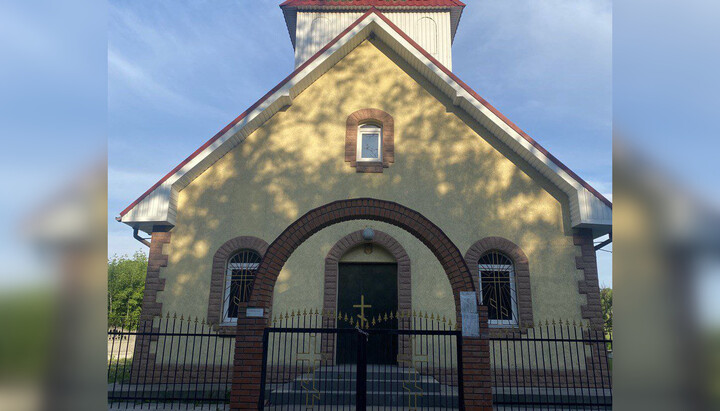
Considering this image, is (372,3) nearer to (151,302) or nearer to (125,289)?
(151,302)

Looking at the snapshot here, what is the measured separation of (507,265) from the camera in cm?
1174

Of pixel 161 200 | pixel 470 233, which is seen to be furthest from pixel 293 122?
pixel 470 233

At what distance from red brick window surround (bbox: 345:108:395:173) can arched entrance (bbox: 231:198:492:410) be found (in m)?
4.45

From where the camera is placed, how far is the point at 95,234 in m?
0.93

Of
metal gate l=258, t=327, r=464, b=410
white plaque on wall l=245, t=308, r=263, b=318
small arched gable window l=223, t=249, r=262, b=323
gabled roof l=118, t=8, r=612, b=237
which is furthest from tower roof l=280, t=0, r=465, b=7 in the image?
white plaque on wall l=245, t=308, r=263, b=318

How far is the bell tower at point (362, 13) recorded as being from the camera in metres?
20.2

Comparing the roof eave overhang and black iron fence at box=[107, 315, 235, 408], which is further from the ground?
the roof eave overhang

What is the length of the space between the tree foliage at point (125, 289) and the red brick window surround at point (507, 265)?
3617 cm

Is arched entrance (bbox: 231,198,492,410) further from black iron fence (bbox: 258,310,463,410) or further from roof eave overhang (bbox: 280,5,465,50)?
roof eave overhang (bbox: 280,5,465,50)

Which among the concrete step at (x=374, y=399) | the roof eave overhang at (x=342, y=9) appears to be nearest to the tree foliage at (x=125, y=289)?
the roof eave overhang at (x=342, y=9)

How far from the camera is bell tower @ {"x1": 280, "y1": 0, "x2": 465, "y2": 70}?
2019 cm

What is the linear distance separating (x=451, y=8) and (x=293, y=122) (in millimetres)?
12111

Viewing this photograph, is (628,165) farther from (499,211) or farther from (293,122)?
(293,122)

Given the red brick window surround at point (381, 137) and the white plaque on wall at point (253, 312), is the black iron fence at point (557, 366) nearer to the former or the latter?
the red brick window surround at point (381, 137)
